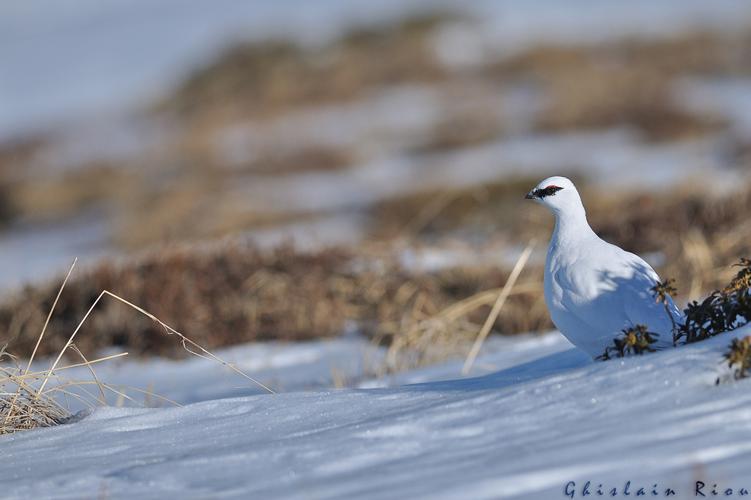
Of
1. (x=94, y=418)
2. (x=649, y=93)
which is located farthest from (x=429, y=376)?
(x=649, y=93)

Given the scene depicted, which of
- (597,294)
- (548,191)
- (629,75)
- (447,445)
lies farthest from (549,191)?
(629,75)

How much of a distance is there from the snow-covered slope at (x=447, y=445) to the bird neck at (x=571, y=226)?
0.54 m

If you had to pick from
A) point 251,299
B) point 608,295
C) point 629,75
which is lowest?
point 251,299

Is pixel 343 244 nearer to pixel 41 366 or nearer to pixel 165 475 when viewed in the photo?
pixel 41 366

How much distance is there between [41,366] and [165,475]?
359 centimetres

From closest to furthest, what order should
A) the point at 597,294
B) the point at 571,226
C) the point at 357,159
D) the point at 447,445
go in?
1. the point at 447,445
2. the point at 597,294
3. the point at 571,226
4. the point at 357,159

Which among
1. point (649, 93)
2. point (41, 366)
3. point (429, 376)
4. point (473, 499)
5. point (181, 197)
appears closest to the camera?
point (473, 499)

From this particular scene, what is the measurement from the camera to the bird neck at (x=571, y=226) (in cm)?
292

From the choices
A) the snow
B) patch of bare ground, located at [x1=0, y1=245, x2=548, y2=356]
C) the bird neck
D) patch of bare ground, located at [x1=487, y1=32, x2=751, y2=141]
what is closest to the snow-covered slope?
the bird neck

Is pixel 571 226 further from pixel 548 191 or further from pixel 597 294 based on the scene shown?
pixel 597 294

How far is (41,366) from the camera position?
557cm

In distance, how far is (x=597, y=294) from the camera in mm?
2746

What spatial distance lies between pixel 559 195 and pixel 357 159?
13.8 meters

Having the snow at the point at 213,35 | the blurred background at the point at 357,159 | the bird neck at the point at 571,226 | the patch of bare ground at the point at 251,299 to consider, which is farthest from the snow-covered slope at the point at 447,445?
the snow at the point at 213,35
